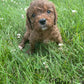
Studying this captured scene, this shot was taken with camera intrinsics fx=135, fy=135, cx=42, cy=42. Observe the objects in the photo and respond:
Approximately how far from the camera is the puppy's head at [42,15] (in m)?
2.29

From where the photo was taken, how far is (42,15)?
7.65 ft

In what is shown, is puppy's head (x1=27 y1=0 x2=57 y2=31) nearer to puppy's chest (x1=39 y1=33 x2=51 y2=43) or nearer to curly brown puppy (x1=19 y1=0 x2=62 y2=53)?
curly brown puppy (x1=19 y1=0 x2=62 y2=53)

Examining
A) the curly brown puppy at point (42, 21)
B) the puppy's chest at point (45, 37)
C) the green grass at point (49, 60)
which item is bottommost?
the green grass at point (49, 60)

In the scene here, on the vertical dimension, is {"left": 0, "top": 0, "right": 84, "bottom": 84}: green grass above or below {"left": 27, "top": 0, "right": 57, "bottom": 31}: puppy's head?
below

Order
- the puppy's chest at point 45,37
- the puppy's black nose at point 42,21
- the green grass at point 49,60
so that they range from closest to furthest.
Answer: the green grass at point 49,60, the puppy's black nose at point 42,21, the puppy's chest at point 45,37

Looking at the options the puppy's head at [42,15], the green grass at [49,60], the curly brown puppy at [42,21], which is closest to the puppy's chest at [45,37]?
the curly brown puppy at [42,21]

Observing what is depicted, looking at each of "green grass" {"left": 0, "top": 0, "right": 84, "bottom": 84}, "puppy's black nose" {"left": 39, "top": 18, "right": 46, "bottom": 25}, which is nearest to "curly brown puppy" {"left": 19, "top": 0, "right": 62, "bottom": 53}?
"puppy's black nose" {"left": 39, "top": 18, "right": 46, "bottom": 25}

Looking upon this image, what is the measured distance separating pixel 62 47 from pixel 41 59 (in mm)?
463

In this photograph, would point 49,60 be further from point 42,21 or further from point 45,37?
point 42,21

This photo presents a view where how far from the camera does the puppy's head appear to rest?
229 cm

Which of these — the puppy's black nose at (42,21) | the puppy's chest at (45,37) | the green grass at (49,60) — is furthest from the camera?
the puppy's chest at (45,37)

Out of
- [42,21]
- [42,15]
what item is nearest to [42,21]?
[42,21]

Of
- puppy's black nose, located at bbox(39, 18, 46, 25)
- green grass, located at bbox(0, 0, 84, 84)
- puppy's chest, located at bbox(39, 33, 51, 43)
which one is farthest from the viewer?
puppy's chest, located at bbox(39, 33, 51, 43)

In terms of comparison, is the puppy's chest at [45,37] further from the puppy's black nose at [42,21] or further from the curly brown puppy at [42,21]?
the puppy's black nose at [42,21]
